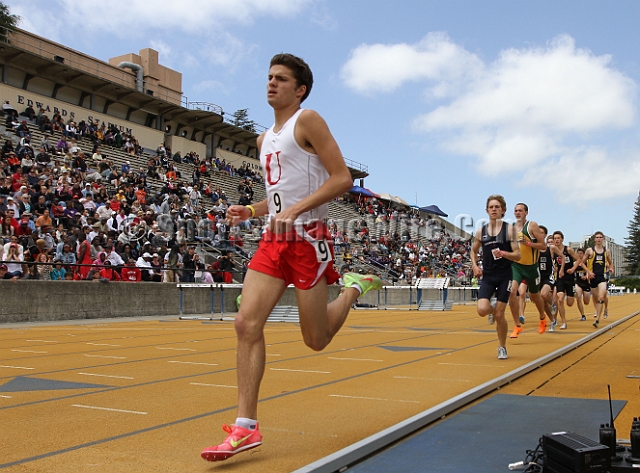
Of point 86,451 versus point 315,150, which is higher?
point 315,150

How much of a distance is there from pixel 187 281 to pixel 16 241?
541cm

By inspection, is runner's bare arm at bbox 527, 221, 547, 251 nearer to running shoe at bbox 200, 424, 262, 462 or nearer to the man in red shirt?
running shoe at bbox 200, 424, 262, 462

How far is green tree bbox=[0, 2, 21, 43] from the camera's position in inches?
1173

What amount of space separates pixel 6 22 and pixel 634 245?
102 metres

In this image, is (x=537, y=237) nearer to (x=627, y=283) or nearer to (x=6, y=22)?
(x=6, y=22)

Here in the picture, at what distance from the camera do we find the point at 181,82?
4594 cm

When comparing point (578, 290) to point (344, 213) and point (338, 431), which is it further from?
point (344, 213)

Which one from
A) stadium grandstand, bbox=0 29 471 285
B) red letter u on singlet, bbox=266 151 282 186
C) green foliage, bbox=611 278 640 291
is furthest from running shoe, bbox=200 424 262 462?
green foliage, bbox=611 278 640 291

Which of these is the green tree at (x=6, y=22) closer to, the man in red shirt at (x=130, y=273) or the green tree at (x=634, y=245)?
the man in red shirt at (x=130, y=273)

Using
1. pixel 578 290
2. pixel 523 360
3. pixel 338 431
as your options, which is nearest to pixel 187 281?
pixel 578 290

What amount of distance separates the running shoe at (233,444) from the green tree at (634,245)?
113 metres

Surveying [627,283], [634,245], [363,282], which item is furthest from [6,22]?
[634,245]

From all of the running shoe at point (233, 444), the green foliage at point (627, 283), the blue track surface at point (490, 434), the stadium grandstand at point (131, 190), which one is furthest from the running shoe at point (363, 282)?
the green foliage at point (627, 283)

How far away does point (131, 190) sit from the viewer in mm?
22375
